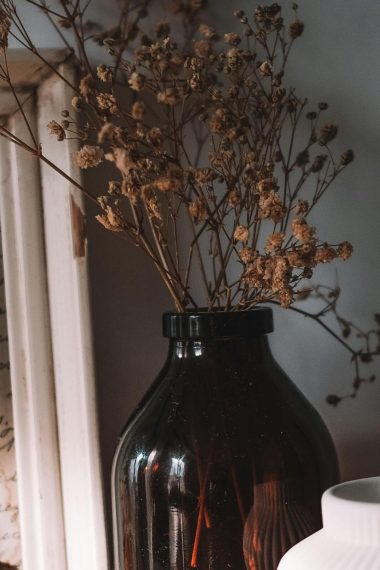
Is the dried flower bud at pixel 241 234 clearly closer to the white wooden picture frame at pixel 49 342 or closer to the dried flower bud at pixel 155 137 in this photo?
the dried flower bud at pixel 155 137

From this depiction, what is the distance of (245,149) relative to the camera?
0.92m

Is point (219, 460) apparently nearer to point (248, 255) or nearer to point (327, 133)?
point (248, 255)

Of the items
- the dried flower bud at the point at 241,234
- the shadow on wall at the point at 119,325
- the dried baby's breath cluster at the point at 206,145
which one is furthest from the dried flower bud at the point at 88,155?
the shadow on wall at the point at 119,325

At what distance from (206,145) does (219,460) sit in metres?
0.41

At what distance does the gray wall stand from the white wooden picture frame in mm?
55

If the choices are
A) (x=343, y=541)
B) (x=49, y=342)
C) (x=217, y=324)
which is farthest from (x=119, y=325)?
(x=343, y=541)

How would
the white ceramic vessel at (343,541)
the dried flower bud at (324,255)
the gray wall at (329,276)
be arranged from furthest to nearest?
the gray wall at (329,276), the dried flower bud at (324,255), the white ceramic vessel at (343,541)

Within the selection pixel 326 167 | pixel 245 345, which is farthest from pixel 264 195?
pixel 326 167

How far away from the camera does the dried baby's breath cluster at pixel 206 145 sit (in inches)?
26.1

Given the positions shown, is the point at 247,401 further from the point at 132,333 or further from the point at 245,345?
Result: the point at 132,333

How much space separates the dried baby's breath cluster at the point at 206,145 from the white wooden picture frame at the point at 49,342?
0.17 feet

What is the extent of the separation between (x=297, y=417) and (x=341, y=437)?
0.64 feet

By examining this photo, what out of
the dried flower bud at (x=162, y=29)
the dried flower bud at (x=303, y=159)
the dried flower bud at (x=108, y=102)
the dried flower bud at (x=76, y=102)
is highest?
the dried flower bud at (x=162, y=29)

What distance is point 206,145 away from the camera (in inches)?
37.1
